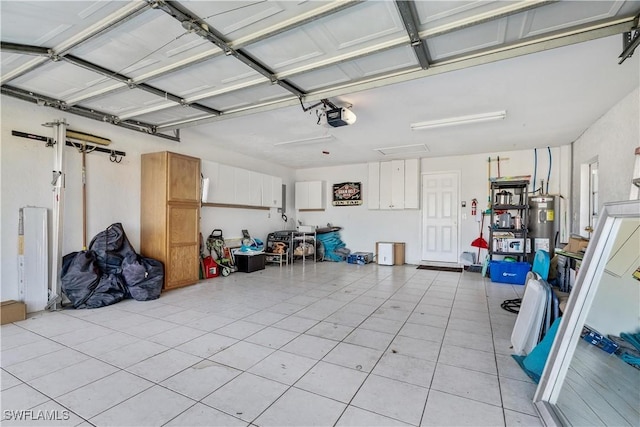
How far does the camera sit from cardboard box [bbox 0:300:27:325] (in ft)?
10.4

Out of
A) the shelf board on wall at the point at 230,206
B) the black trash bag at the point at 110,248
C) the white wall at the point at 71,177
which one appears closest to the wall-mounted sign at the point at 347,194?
the shelf board on wall at the point at 230,206

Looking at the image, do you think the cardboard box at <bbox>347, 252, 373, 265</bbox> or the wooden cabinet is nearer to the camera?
the wooden cabinet

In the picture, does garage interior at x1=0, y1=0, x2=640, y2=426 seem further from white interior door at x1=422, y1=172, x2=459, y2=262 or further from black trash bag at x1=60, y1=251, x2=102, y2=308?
white interior door at x1=422, y1=172, x2=459, y2=262

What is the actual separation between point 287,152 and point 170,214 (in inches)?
116

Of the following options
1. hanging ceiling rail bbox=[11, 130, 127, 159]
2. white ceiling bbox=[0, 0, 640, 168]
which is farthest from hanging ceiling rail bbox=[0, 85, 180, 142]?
hanging ceiling rail bbox=[11, 130, 127, 159]

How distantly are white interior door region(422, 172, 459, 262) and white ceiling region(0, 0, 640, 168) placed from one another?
254 cm

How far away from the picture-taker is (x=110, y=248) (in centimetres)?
408

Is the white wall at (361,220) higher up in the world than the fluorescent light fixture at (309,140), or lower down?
lower down

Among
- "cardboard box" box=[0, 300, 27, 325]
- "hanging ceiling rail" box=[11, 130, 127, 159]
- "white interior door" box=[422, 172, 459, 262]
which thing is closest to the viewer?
"cardboard box" box=[0, 300, 27, 325]

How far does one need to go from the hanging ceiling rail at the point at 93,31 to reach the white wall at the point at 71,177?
2.93 ft

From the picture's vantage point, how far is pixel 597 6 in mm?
1963

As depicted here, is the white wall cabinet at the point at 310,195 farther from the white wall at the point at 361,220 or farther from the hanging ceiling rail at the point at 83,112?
the hanging ceiling rail at the point at 83,112

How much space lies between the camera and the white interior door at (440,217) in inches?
270

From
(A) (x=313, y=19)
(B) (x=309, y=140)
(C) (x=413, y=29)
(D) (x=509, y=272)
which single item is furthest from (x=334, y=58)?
(D) (x=509, y=272)
